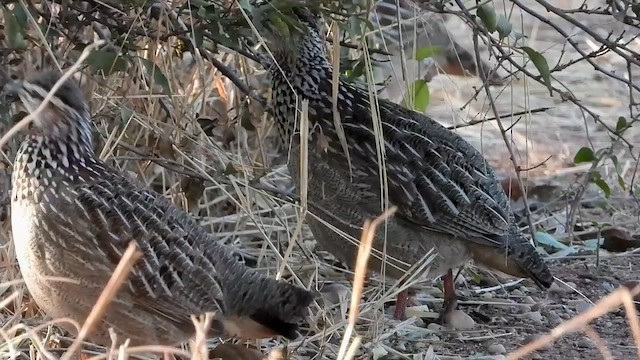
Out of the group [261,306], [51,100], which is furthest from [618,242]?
[51,100]

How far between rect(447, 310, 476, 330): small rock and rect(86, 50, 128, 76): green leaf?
1470 millimetres

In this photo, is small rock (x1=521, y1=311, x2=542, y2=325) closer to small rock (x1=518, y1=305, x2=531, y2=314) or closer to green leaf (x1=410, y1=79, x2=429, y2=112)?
small rock (x1=518, y1=305, x2=531, y2=314)

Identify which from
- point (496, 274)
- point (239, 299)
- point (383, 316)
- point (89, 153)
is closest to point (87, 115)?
point (89, 153)

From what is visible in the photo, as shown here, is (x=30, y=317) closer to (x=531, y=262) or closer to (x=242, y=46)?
(x=242, y=46)

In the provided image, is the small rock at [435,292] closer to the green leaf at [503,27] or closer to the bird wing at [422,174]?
the bird wing at [422,174]

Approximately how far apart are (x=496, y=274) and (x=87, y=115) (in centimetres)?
194

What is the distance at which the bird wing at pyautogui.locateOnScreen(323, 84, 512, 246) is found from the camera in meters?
3.64

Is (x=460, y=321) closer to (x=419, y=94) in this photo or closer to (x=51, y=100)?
(x=419, y=94)

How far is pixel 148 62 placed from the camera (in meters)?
3.24

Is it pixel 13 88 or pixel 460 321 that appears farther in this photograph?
pixel 460 321

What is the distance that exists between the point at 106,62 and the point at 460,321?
1.54 metres

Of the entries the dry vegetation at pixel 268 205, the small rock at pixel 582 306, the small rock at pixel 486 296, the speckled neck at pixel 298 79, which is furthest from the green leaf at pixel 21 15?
the small rock at pixel 582 306

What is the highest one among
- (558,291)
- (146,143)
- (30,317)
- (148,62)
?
(148,62)

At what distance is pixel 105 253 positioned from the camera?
115 inches
